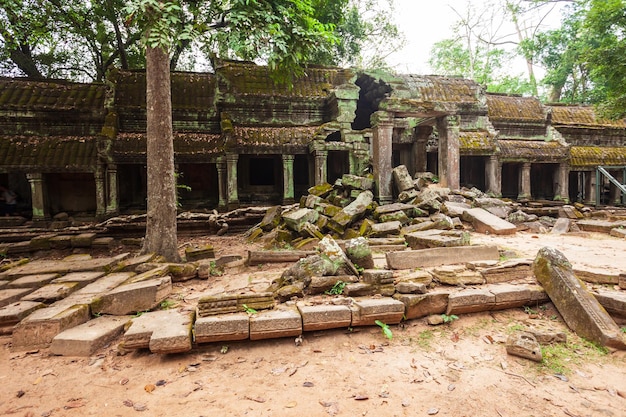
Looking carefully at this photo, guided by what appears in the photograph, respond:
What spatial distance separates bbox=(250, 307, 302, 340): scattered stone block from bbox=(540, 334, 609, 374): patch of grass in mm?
2227

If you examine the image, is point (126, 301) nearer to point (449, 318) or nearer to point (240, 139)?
point (449, 318)

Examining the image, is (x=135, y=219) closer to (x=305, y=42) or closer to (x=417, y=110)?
→ (x=305, y=42)

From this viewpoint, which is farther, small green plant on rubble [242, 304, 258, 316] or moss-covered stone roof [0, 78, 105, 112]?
moss-covered stone roof [0, 78, 105, 112]

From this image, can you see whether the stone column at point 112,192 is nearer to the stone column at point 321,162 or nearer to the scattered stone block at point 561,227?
the stone column at point 321,162

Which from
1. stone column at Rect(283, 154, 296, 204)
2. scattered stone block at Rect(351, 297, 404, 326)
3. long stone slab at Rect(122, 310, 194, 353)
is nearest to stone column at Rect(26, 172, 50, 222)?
stone column at Rect(283, 154, 296, 204)

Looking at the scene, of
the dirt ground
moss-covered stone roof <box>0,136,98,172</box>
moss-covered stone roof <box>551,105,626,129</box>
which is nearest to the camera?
the dirt ground

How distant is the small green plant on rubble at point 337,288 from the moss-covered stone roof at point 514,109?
14.8 meters

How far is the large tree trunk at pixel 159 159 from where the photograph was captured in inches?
221

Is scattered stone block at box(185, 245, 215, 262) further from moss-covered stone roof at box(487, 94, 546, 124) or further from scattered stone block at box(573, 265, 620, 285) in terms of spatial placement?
moss-covered stone roof at box(487, 94, 546, 124)

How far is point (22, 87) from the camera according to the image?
1153cm

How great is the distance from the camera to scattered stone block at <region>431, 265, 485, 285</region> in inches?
151

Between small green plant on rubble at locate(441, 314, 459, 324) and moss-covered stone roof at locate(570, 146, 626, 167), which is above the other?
moss-covered stone roof at locate(570, 146, 626, 167)

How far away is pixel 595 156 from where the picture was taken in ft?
48.4

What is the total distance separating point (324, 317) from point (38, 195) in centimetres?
1208
